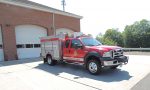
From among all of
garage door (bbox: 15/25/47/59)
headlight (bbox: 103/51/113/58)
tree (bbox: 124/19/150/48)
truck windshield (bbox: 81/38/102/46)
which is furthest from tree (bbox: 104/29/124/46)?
headlight (bbox: 103/51/113/58)

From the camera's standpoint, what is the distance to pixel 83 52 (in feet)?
32.1

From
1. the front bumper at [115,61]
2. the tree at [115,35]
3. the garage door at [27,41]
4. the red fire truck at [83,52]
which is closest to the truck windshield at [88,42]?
the red fire truck at [83,52]

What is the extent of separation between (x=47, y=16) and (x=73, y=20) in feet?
17.7

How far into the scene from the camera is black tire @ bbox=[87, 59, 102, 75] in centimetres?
884

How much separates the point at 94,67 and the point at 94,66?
5 centimetres

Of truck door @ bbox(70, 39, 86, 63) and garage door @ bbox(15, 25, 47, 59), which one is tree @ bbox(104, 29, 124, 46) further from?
truck door @ bbox(70, 39, 86, 63)

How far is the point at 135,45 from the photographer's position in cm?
5694

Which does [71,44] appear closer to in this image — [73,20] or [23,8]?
[23,8]

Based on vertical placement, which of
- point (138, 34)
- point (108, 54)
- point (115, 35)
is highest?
point (115, 35)

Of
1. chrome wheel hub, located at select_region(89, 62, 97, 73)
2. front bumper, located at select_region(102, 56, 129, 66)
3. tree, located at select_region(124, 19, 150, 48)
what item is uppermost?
tree, located at select_region(124, 19, 150, 48)

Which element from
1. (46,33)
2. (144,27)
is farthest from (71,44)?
(144,27)

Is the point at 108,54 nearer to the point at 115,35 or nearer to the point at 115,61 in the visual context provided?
the point at 115,61

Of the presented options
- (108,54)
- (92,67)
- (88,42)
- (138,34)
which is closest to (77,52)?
(88,42)

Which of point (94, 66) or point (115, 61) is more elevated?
point (115, 61)
